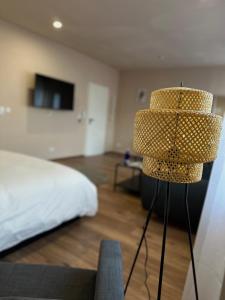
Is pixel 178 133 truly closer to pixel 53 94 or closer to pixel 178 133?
pixel 178 133

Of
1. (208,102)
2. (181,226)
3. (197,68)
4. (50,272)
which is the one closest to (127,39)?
(197,68)

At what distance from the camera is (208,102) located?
895mm

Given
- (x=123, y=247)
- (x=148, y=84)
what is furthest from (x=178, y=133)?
(x=148, y=84)

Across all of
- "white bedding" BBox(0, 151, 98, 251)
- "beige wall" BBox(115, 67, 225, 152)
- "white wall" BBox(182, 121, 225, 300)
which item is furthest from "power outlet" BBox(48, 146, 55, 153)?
"white wall" BBox(182, 121, 225, 300)

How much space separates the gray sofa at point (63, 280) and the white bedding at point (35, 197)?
0.56m

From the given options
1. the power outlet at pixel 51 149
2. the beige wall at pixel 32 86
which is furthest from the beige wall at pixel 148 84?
the power outlet at pixel 51 149

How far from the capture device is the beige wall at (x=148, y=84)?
547cm

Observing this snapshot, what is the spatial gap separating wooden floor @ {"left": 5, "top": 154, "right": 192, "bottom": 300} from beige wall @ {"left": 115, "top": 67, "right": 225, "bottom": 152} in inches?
160

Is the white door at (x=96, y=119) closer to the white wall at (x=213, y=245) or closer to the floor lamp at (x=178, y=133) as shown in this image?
the white wall at (x=213, y=245)

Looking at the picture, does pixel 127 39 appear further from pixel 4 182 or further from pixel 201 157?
pixel 201 157

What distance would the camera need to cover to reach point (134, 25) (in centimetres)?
345

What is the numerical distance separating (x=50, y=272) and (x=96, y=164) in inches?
162

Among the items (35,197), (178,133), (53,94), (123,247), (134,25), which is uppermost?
(134,25)

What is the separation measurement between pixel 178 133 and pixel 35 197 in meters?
1.44
